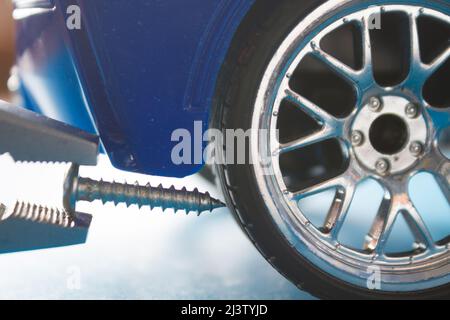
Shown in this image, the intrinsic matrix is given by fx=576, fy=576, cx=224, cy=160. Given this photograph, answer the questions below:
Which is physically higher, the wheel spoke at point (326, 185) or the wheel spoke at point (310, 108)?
the wheel spoke at point (310, 108)

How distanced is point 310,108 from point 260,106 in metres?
0.16

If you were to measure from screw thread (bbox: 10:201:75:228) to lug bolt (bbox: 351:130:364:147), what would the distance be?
706mm

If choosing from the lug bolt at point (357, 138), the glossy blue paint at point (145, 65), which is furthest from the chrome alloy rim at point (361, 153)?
the glossy blue paint at point (145, 65)

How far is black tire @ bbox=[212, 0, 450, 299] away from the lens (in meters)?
1.29

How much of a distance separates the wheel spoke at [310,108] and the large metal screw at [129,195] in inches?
12.3

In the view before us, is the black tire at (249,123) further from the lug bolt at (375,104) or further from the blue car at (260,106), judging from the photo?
the lug bolt at (375,104)

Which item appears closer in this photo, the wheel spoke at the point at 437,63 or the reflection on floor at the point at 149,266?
the wheel spoke at the point at 437,63

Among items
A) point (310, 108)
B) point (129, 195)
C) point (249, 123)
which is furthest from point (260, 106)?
point (129, 195)

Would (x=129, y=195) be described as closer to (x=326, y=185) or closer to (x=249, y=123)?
(x=249, y=123)

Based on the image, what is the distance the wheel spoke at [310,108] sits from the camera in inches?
54.3

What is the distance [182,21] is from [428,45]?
77 centimetres

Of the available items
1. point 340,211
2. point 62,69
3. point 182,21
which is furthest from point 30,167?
point 340,211

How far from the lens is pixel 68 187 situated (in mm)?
1332

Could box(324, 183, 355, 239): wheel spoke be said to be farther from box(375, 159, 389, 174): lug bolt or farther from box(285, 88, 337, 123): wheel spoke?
box(285, 88, 337, 123): wheel spoke
